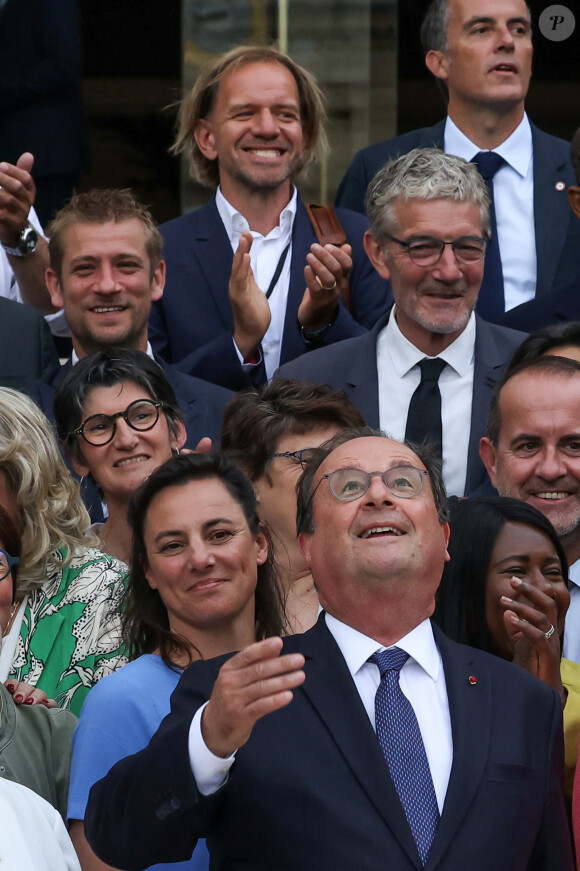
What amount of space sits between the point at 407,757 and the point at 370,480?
684mm

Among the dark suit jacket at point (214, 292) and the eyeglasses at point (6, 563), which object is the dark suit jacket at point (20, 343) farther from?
the eyeglasses at point (6, 563)

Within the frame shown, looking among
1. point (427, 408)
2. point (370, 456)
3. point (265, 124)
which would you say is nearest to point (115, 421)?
point (427, 408)

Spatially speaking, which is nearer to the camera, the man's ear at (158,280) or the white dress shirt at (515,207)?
the man's ear at (158,280)

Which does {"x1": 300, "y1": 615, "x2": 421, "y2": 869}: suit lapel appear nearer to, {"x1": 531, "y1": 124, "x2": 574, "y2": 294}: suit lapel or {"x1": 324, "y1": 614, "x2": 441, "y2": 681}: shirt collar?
{"x1": 324, "y1": 614, "x2": 441, "y2": 681}: shirt collar

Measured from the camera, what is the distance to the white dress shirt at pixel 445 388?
518 centimetres

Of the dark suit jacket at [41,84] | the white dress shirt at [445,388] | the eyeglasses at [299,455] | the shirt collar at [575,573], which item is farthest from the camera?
the dark suit jacket at [41,84]

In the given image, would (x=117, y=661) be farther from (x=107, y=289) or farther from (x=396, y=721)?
(x=107, y=289)

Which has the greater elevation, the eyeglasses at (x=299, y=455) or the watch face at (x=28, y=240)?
the watch face at (x=28, y=240)

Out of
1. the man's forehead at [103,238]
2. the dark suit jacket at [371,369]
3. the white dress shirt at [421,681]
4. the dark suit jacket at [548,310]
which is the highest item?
the man's forehead at [103,238]

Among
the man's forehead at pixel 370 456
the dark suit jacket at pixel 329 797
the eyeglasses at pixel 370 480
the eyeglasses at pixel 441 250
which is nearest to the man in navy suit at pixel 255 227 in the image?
the eyeglasses at pixel 441 250

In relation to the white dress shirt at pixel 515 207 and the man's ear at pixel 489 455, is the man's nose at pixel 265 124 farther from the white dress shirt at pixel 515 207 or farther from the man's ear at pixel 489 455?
the man's ear at pixel 489 455

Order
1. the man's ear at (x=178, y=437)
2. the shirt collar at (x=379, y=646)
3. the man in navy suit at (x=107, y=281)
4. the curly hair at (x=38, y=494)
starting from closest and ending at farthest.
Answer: the shirt collar at (x=379, y=646) → the curly hair at (x=38, y=494) → the man's ear at (x=178, y=437) → the man in navy suit at (x=107, y=281)

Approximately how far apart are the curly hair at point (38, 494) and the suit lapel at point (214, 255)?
1.46 metres

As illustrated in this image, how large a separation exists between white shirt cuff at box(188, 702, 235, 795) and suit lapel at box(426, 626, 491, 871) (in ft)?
1.43
